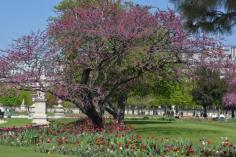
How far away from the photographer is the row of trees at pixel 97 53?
22828mm

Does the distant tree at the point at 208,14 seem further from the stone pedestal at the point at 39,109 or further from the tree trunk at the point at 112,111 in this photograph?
the stone pedestal at the point at 39,109

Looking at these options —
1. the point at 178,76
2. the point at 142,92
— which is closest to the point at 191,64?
the point at 178,76

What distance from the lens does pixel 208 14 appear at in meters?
9.68

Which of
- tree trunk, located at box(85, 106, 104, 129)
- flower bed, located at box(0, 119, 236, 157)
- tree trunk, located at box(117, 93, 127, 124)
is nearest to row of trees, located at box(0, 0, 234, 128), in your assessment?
tree trunk, located at box(85, 106, 104, 129)

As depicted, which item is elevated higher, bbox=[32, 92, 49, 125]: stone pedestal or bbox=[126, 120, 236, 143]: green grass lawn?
bbox=[32, 92, 49, 125]: stone pedestal

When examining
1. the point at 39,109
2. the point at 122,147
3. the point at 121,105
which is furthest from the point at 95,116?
the point at 39,109

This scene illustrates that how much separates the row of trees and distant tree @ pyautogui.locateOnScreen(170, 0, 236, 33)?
1265cm

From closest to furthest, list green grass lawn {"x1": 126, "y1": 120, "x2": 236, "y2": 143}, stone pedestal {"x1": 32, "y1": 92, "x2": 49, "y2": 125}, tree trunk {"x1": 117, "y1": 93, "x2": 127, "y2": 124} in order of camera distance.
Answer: green grass lawn {"x1": 126, "y1": 120, "x2": 236, "y2": 143}
tree trunk {"x1": 117, "y1": 93, "x2": 127, "y2": 124}
stone pedestal {"x1": 32, "y1": 92, "x2": 49, "y2": 125}

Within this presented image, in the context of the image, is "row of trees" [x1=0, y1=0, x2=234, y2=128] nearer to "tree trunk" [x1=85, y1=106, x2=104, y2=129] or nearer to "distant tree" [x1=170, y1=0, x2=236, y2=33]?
"tree trunk" [x1=85, y1=106, x2=104, y2=129]

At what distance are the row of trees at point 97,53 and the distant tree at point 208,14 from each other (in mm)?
12654

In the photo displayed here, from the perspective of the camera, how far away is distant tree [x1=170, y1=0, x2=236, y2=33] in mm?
9078

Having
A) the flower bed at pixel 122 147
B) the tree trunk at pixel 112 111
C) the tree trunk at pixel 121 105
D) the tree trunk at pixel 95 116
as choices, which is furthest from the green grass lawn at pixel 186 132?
the tree trunk at pixel 112 111

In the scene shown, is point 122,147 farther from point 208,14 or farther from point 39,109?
point 39,109

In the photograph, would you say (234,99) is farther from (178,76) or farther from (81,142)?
(81,142)
